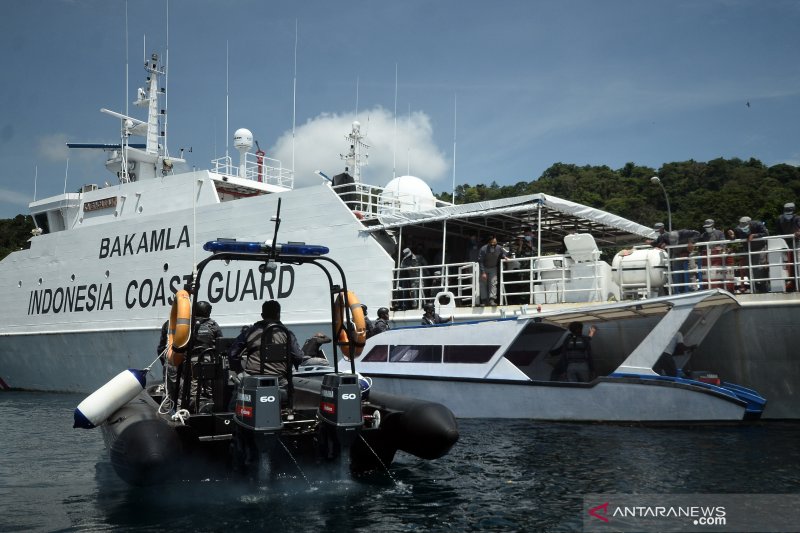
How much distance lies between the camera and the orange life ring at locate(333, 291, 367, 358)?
6.50 meters

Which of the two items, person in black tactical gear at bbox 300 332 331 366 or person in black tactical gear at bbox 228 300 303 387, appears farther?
person in black tactical gear at bbox 300 332 331 366

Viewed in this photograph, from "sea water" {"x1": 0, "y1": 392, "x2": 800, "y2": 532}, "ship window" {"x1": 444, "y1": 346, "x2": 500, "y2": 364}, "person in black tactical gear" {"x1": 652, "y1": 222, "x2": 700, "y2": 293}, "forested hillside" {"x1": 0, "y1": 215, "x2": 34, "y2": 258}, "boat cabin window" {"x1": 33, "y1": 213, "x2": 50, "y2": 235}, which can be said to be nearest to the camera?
"sea water" {"x1": 0, "y1": 392, "x2": 800, "y2": 532}

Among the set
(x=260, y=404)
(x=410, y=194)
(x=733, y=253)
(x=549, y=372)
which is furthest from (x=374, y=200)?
(x=260, y=404)

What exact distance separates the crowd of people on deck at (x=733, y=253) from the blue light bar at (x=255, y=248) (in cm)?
660

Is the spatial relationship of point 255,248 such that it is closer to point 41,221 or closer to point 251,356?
point 251,356

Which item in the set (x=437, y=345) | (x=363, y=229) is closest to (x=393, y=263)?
(x=363, y=229)

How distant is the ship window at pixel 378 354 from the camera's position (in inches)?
496

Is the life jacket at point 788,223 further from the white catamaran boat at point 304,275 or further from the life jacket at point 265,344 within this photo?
the life jacket at point 265,344

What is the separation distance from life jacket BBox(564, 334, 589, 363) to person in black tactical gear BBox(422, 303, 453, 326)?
8.26ft

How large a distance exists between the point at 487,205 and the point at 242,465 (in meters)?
8.77

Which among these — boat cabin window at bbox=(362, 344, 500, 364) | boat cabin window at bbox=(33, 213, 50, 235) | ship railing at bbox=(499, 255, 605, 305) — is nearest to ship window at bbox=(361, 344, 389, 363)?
boat cabin window at bbox=(362, 344, 500, 364)

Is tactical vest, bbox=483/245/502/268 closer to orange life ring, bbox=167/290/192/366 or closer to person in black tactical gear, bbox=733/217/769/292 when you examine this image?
person in black tactical gear, bbox=733/217/769/292

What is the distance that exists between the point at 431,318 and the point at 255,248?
6695 millimetres

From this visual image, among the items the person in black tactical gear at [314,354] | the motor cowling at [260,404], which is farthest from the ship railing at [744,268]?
the motor cowling at [260,404]
